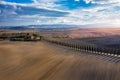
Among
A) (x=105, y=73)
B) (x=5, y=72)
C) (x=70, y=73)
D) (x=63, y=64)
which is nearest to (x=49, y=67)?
(x=63, y=64)

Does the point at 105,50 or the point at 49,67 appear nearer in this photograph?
the point at 49,67

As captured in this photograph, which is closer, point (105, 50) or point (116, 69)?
point (116, 69)

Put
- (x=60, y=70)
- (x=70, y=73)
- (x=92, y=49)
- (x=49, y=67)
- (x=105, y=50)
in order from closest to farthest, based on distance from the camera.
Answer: (x=70, y=73) → (x=60, y=70) → (x=49, y=67) → (x=105, y=50) → (x=92, y=49)

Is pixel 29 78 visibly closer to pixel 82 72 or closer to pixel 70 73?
pixel 70 73

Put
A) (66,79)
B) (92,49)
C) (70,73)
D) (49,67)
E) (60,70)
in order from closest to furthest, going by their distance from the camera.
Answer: (66,79) < (70,73) < (60,70) < (49,67) < (92,49)

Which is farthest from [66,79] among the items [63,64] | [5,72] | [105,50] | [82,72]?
[105,50]

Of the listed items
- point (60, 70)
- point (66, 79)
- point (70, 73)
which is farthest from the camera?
point (60, 70)

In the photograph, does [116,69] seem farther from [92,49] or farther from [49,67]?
[92,49]

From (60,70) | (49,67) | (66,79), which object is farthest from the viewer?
(49,67)
